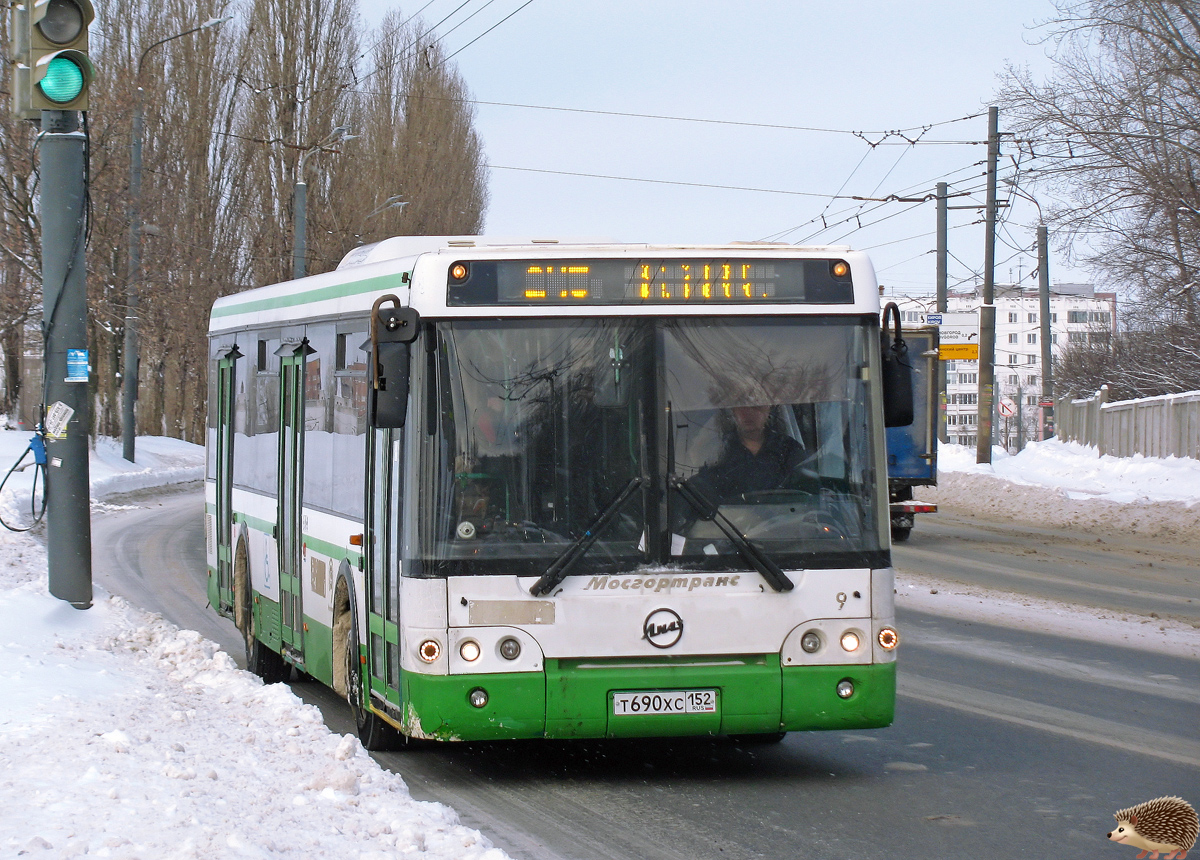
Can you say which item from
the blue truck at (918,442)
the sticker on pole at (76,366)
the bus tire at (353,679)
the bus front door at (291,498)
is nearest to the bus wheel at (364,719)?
the bus tire at (353,679)

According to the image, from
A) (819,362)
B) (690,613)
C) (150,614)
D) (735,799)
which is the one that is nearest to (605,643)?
(690,613)

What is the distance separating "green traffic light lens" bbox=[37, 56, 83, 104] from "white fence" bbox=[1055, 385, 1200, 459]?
27.1 metres

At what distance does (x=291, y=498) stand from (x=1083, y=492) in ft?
81.8

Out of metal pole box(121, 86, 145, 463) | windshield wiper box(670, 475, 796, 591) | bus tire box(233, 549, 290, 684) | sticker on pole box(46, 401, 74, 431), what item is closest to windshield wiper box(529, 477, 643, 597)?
windshield wiper box(670, 475, 796, 591)

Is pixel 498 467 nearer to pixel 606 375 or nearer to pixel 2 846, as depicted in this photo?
pixel 606 375

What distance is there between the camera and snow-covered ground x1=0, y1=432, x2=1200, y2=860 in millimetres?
5059

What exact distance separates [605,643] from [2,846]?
2912 mm

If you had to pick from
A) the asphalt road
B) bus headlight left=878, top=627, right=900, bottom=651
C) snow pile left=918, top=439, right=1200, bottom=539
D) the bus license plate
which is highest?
bus headlight left=878, top=627, right=900, bottom=651

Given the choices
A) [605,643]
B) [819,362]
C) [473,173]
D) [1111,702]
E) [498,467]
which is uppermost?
[473,173]

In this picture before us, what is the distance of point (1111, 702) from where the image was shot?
938 cm

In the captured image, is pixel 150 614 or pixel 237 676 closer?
pixel 237 676

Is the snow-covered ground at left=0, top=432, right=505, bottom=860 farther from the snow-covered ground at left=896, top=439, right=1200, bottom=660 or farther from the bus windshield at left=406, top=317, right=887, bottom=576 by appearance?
the snow-covered ground at left=896, top=439, right=1200, bottom=660

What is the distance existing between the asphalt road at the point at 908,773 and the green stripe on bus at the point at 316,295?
2.37m

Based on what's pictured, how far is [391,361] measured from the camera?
22.5ft
